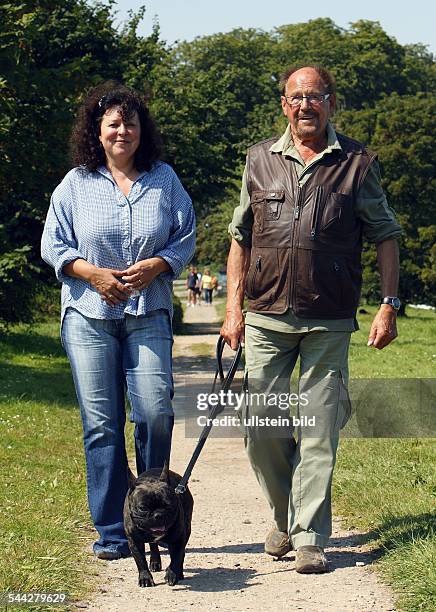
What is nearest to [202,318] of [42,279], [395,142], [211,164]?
[395,142]

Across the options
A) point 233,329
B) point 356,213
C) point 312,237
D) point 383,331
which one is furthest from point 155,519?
point 356,213

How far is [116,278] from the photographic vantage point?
19.3 ft

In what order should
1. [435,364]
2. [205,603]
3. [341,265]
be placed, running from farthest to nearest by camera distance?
1. [435,364]
2. [341,265]
3. [205,603]

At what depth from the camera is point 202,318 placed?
1569 inches

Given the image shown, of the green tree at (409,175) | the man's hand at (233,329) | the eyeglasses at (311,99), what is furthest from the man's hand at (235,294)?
the green tree at (409,175)

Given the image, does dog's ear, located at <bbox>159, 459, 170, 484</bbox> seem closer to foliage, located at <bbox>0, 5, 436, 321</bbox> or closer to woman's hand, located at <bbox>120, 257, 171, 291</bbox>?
woman's hand, located at <bbox>120, 257, 171, 291</bbox>

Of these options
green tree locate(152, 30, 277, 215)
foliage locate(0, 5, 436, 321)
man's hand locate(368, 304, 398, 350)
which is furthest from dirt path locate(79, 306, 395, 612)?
green tree locate(152, 30, 277, 215)

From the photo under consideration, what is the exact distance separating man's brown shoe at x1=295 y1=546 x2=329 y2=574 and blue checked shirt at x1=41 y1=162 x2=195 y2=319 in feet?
4.51

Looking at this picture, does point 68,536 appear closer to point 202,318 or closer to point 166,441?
point 166,441

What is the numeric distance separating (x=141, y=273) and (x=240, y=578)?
1.53m

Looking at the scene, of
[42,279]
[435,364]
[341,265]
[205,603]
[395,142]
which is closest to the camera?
[205,603]

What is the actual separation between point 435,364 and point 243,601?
14.2 m

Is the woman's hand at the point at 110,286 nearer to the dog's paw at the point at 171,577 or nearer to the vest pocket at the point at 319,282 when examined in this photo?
the vest pocket at the point at 319,282

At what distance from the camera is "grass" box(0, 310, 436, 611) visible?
212 inches
